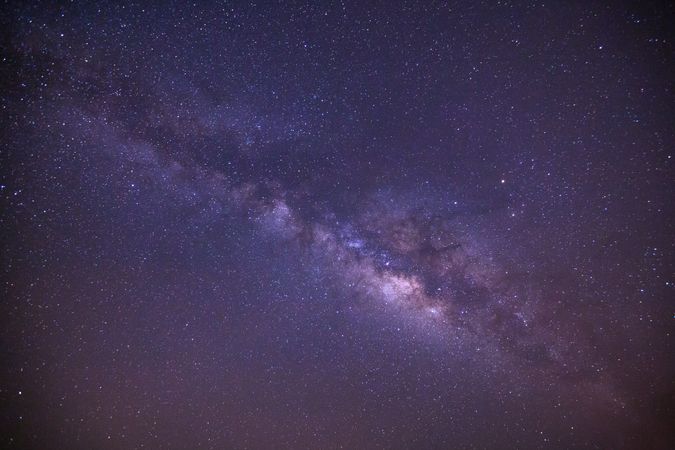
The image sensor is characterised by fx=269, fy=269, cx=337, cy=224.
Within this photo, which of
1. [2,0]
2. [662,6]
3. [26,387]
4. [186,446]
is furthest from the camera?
[186,446]

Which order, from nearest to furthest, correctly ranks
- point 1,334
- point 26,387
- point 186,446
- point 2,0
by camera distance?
point 2,0 → point 1,334 → point 26,387 → point 186,446

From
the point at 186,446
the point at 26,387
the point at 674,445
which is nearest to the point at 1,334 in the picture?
the point at 26,387

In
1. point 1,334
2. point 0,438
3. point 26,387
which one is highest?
point 1,334

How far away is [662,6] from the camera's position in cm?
359

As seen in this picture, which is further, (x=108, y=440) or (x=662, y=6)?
(x=108, y=440)

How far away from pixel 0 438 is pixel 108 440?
3.82m

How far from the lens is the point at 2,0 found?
4141 mm

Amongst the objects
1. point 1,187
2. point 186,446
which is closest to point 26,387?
point 186,446

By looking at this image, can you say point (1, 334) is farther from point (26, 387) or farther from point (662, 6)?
point (662, 6)

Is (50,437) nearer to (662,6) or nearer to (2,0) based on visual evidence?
(2,0)

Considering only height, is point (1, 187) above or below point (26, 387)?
above

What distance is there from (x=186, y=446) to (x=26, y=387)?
425 centimetres

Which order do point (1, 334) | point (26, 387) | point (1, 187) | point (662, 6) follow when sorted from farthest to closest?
1. point (26, 387)
2. point (1, 334)
3. point (1, 187)
4. point (662, 6)

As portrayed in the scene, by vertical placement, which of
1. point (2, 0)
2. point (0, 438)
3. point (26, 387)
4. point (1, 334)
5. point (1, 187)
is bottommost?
point (0, 438)
